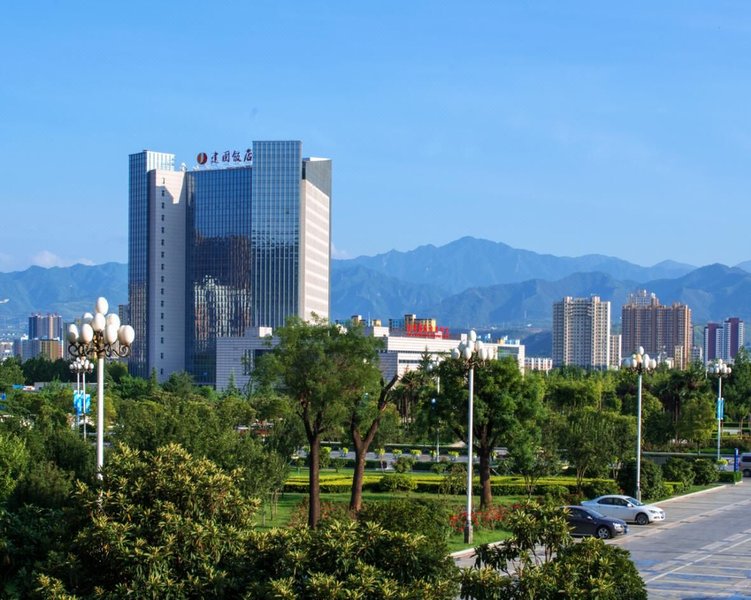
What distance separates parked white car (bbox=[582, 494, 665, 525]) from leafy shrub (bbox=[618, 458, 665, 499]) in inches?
248

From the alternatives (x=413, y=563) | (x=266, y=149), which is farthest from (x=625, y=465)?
(x=266, y=149)

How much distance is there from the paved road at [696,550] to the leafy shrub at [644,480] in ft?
2.32

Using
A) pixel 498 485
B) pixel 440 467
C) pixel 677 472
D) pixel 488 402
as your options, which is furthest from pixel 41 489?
pixel 677 472

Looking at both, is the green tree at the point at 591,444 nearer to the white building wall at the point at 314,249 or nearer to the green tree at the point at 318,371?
the green tree at the point at 318,371

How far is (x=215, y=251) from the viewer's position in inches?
6260

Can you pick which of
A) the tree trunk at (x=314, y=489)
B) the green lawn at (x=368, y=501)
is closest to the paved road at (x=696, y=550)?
the green lawn at (x=368, y=501)

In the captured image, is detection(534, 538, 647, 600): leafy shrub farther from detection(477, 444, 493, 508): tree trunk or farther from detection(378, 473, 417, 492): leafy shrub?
detection(378, 473, 417, 492): leafy shrub

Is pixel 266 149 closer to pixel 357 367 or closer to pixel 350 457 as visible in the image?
pixel 350 457

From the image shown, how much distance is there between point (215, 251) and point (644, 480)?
11960cm

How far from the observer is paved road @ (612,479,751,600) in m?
25.9

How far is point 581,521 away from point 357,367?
28.6 feet

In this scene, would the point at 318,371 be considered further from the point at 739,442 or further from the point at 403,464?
the point at 739,442

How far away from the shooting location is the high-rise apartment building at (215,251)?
155 meters

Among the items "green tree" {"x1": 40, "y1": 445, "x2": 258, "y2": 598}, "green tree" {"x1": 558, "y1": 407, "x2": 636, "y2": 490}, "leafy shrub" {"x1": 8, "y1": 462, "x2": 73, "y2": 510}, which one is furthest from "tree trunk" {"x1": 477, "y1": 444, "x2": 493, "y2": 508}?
"green tree" {"x1": 40, "y1": 445, "x2": 258, "y2": 598}
